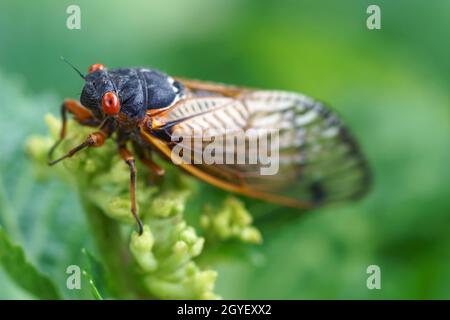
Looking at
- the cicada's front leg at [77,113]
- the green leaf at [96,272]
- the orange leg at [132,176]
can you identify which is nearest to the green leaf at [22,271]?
the green leaf at [96,272]

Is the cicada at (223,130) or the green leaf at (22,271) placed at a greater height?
the cicada at (223,130)

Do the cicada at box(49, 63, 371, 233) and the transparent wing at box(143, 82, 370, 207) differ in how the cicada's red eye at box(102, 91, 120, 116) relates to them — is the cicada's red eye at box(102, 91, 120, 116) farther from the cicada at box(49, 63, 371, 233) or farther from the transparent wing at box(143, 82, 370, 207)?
the transparent wing at box(143, 82, 370, 207)

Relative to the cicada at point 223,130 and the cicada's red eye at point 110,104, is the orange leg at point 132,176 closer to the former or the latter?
the cicada at point 223,130

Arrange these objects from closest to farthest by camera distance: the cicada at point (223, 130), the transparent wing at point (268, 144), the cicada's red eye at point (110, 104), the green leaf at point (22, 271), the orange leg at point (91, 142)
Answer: the green leaf at point (22, 271) → the orange leg at point (91, 142) → the cicada's red eye at point (110, 104) → the cicada at point (223, 130) → the transparent wing at point (268, 144)

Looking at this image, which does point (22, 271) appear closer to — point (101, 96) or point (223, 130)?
point (101, 96)

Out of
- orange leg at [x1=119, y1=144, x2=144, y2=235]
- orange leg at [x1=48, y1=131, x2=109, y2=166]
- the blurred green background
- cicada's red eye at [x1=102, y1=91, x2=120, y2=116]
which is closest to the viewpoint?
orange leg at [x1=119, y1=144, x2=144, y2=235]

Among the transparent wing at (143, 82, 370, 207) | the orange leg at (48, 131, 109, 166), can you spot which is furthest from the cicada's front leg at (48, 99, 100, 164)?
the transparent wing at (143, 82, 370, 207)
